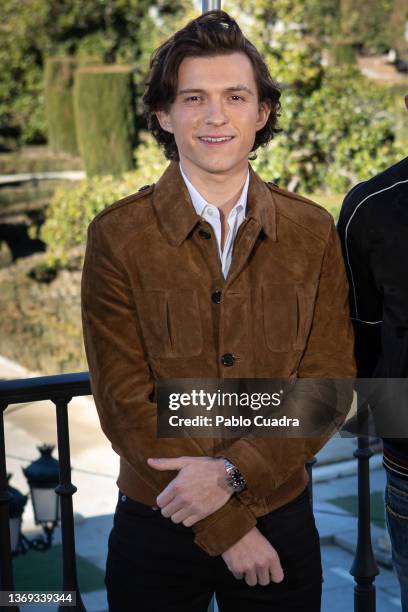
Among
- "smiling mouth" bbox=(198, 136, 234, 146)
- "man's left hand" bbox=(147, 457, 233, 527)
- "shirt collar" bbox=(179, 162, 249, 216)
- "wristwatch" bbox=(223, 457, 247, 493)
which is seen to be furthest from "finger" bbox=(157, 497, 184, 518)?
"smiling mouth" bbox=(198, 136, 234, 146)

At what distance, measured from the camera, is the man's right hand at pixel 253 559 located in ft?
6.99

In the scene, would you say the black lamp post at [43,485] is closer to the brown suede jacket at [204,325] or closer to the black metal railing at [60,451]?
the black metal railing at [60,451]

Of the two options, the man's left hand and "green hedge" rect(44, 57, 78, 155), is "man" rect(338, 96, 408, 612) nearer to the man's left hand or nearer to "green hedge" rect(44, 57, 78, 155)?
the man's left hand

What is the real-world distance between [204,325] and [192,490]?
0.36 m

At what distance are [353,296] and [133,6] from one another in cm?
3130

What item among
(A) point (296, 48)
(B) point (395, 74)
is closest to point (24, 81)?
(B) point (395, 74)

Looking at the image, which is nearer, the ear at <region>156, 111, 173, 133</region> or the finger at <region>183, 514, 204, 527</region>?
the finger at <region>183, 514, 204, 527</region>

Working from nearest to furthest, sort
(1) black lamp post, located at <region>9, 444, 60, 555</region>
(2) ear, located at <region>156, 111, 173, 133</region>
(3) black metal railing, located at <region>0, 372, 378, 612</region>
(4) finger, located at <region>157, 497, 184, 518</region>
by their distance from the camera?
(4) finger, located at <region>157, 497, 184, 518</region> → (2) ear, located at <region>156, 111, 173, 133</region> → (3) black metal railing, located at <region>0, 372, 378, 612</region> → (1) black lamp post, located at <region>9, 444, 60, 555</region>

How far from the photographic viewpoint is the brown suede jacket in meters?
2.16

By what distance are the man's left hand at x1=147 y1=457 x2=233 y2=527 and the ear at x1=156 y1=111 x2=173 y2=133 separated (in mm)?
758

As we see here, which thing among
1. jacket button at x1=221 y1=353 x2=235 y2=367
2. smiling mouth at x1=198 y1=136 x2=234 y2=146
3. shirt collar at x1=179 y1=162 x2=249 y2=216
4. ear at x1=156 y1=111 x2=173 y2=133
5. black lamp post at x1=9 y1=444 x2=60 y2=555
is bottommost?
black lamp post at x1=9 y1=444 x2=60 y2=555

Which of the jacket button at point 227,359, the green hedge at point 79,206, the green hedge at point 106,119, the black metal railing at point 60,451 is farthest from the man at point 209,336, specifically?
the green hedge at point 106,119


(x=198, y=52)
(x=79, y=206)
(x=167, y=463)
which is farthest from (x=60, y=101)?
(x=167, y=463)

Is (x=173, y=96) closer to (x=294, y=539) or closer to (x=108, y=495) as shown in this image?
(x=294, y=539)
